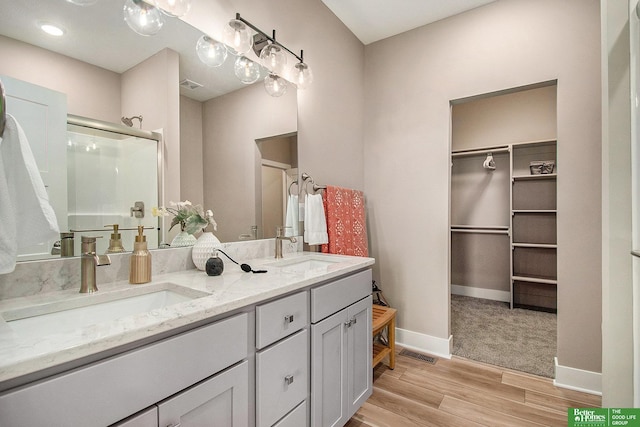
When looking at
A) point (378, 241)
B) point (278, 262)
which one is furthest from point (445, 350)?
point (278, 262)

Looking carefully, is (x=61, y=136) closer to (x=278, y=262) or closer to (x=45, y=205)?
(x=45, y=205)

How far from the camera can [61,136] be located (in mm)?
986

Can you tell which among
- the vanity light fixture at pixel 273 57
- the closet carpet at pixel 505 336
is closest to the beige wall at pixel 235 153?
the vanity light fixture at pixel 273 57

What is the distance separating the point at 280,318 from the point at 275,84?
1.49 metres

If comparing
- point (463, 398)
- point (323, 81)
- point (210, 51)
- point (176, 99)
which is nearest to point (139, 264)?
point (176, 99)

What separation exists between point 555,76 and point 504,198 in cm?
199

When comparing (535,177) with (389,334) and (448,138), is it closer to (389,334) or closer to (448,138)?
(448,138)

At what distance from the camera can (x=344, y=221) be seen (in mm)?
2250

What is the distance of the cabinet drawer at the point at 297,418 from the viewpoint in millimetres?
1077

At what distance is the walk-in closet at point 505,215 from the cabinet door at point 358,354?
5.08 feet

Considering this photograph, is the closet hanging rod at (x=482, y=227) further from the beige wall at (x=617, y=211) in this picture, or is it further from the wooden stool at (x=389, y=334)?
the beige wall at (x=617, y=211)

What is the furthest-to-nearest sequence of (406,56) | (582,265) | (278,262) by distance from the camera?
(406,56) < (582,265) < (278,262)

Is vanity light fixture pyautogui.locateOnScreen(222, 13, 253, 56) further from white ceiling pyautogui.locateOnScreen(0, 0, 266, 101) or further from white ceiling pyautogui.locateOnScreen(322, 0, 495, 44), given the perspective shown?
white ceiling pyautogui.locateOnScreen(322, 0, 495, 44)

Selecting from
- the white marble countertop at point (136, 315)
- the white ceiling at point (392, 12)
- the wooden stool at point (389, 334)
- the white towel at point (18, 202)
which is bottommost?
the wooden stool at point (389, 334)
